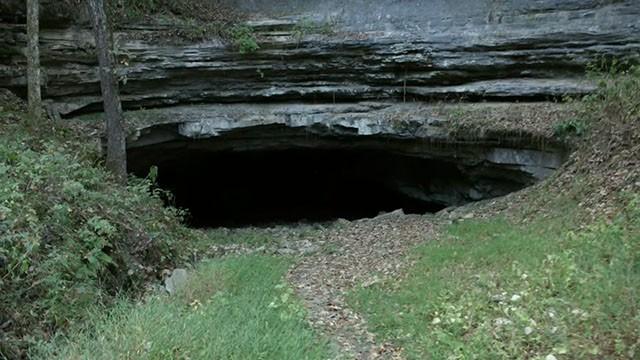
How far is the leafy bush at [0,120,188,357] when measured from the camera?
577 cm

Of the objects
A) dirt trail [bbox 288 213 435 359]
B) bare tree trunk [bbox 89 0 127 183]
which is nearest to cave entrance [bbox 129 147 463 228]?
dirt trail [bbox 288 213 435 359]

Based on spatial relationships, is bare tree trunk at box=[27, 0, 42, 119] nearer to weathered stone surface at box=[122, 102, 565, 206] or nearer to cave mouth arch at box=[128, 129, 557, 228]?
weathered stone surface at box=[122, 102, 565, 206]

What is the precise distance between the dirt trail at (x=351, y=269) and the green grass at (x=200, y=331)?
0.36 metres

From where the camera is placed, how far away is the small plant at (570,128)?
12.1 meters

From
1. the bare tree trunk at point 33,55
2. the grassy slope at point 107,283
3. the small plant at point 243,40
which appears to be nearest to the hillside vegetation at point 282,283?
the grassy slope at point 107,283

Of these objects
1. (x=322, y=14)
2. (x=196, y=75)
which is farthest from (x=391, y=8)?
(x=196, y=75)

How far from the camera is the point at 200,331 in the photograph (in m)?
5.26

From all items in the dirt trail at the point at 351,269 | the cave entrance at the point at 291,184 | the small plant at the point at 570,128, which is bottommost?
the cave entrance at the point at 291,184

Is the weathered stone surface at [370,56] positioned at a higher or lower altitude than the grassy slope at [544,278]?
higher

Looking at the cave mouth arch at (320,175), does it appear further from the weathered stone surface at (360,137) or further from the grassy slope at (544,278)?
the grassy slope at (544,278)

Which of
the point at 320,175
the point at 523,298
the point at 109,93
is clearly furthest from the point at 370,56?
the point at 523,298

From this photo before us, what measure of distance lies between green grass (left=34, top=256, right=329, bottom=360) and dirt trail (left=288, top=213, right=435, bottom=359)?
360 mm

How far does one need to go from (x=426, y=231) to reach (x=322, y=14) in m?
7.76

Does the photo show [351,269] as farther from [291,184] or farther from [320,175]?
[291,184]
